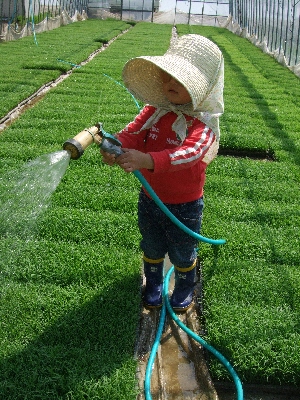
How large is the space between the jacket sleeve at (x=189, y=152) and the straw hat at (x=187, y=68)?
0.37 feet

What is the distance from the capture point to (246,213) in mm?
3416

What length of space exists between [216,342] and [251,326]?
22 centimetres

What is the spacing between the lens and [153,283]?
2473 millimetres

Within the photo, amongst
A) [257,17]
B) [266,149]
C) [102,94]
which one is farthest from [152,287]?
[257,17]

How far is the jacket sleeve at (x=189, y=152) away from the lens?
1.77 m

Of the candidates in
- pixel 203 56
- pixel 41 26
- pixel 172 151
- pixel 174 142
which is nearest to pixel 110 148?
pixel 172 151

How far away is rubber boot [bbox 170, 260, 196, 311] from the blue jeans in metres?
0.08

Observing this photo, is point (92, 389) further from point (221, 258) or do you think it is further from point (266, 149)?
point (266, 149)

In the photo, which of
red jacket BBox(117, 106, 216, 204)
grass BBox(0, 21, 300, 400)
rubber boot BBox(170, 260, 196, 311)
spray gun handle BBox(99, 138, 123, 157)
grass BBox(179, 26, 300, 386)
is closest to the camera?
spray gun handle BBox(99, 138, 123, 157)

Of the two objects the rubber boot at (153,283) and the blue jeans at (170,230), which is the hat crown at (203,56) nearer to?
the blue jeans at (170,230)

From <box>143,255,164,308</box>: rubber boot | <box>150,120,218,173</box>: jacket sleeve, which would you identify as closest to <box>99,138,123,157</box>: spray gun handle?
<box>150,120,218,173</box>: jacket sleeve

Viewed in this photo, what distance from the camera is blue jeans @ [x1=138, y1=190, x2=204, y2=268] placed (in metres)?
2.20

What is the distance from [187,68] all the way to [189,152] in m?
0.34

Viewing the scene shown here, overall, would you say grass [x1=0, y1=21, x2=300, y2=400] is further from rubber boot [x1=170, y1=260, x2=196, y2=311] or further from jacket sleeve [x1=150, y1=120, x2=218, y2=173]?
jacket sleeve [x1=150, y1=120, x2=218, y2=173]
